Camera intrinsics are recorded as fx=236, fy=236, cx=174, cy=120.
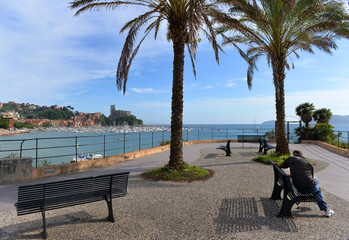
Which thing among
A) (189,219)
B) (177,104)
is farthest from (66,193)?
(177,104)

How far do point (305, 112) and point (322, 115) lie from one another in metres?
1.81

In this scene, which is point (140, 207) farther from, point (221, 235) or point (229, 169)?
point (229, 169)

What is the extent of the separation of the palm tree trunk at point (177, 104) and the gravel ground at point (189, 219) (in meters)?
1.93

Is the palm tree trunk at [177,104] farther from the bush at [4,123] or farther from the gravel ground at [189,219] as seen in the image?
the bush at [4,123]

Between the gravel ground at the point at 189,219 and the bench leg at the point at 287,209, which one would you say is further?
the bench leg at the point at 287,209

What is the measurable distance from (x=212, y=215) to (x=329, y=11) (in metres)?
10.7

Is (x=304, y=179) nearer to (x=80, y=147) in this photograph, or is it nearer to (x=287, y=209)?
(x=287, y=209)

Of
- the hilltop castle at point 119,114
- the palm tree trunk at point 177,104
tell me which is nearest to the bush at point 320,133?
the palm tree trunk at point 177,104

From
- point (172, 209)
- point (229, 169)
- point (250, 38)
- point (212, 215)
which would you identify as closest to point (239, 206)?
point (212, 215)

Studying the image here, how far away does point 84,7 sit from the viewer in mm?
9000

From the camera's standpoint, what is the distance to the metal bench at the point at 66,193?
3787 millimetres

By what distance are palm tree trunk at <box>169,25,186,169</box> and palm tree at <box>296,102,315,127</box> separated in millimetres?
22745

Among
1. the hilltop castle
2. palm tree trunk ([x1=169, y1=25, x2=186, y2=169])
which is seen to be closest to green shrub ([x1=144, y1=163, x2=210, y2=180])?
palm tree trunk ([x1=169, y1=25, x2=186, y2=169])

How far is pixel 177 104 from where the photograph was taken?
27.5 feet
